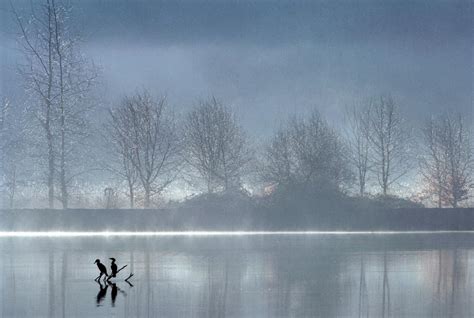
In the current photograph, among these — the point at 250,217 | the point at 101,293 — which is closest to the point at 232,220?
the point at 250,217

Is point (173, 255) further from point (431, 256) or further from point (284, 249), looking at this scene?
point (431, 256)

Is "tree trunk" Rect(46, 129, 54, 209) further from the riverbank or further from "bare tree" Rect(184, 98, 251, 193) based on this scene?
"bare tree" Rect(184, 98, 251, 193)

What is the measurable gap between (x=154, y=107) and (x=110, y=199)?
9.53 metres

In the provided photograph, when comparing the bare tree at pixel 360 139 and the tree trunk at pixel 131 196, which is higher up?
the bare tree at pixel 360 139

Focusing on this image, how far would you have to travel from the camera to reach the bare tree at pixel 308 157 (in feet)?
180

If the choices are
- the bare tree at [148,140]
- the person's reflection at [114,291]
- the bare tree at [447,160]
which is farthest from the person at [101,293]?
the bare tree at [447,160]

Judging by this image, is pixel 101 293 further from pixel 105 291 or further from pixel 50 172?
pixel 50 172

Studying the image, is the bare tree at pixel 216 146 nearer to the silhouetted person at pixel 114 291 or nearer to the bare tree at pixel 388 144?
the bare tree at pixel 388 144

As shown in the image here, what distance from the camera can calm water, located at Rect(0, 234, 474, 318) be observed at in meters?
13.7

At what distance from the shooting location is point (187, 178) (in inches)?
2297

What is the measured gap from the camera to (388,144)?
6244 cm

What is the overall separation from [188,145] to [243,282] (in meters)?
42.0

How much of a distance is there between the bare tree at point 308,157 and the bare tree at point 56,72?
11976 millimetres

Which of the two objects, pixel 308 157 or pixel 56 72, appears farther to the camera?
pixel 308 157
